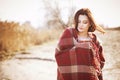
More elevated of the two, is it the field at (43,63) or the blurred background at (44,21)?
the blurred background at (44,21)

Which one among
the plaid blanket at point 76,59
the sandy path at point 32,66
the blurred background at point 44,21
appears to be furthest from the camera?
the blurred background at point 44,21

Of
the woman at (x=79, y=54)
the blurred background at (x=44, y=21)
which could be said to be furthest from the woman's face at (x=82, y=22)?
the blurred background at (x=44, y=21)

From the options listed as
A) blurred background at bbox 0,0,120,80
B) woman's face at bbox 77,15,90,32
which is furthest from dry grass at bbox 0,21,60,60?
woman's face at bbox 77,15,90,32

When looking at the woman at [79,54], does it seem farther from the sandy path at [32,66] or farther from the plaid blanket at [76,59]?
the sandy path at [32,66]

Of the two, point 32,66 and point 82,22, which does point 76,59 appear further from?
point 32,66

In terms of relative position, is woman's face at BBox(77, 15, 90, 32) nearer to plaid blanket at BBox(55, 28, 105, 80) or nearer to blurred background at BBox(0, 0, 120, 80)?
plaid blanket at BBox(55, 28, 105, 80)

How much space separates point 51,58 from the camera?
2.43m

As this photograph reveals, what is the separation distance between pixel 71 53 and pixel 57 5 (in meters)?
0.83

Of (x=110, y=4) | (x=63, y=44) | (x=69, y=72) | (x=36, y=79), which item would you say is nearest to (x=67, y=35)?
(x=63, y=44)

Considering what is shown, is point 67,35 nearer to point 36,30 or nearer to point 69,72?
point 69,72

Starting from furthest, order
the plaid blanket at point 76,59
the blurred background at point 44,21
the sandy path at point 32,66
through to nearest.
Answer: the blurred background at point 44,21 → the sandy path at point 32,66 → the plaid blanket at point 76,59

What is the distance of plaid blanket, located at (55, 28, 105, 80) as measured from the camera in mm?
1702

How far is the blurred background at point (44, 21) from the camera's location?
7.96 feet

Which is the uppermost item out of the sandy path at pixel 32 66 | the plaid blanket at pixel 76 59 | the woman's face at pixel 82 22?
the woman's face at pixel 82 22
